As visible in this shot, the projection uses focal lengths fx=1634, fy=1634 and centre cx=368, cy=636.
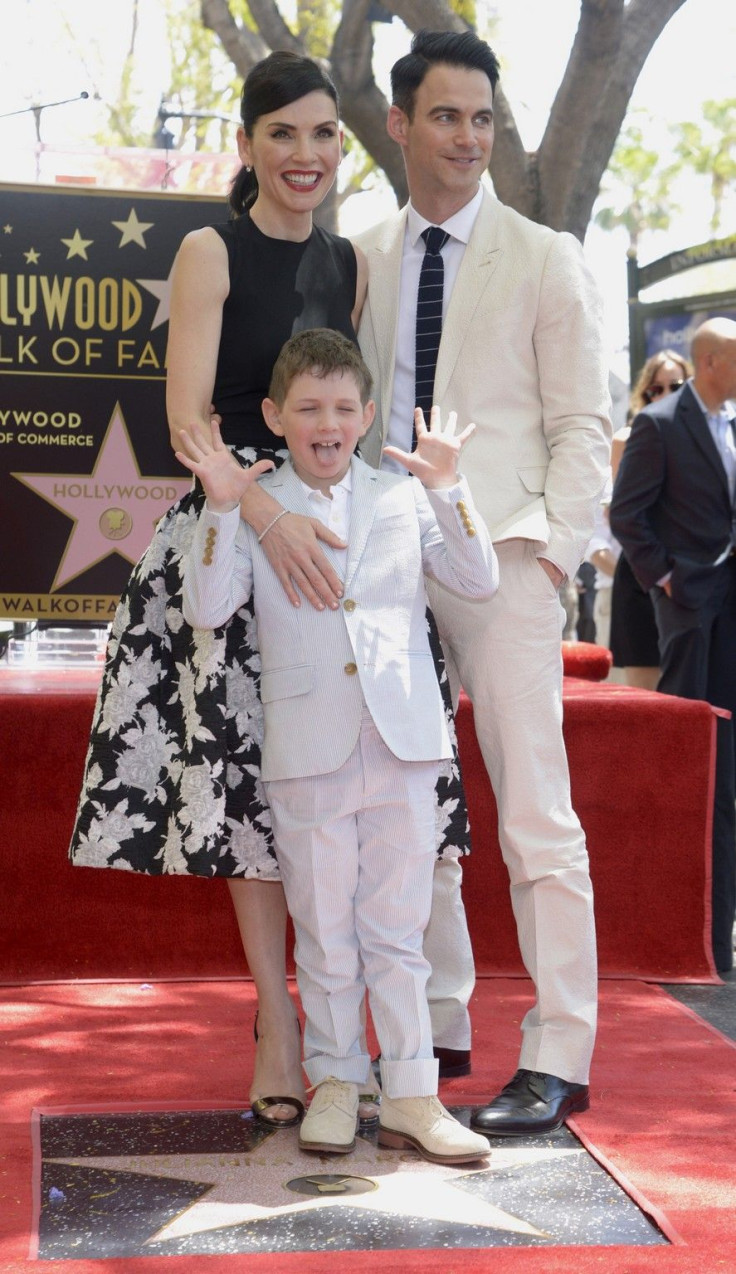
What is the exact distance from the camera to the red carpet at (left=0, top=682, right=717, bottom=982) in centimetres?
467

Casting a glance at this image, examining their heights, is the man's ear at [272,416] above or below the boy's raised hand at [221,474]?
above

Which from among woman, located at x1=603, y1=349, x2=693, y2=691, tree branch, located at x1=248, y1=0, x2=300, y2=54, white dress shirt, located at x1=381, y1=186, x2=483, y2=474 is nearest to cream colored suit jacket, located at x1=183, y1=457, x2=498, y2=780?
white dress shirt, located at x1=381, y1=186, x2=483, y2=474

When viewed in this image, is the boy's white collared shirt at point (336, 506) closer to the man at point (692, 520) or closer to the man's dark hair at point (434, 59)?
the man's dark hair at point (434, 59)

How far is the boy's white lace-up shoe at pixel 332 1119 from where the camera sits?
10.3 ft

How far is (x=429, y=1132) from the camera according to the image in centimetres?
312

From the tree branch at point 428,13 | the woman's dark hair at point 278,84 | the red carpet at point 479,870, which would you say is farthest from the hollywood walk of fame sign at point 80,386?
the tree branch at point 428,13

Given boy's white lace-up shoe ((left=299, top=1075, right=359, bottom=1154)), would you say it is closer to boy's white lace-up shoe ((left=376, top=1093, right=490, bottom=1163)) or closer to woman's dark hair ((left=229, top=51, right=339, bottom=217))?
boy's white lace-up shoe ((left=376, top=1093, right=490, bottom=1163))

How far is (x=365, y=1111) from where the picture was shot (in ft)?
11.1

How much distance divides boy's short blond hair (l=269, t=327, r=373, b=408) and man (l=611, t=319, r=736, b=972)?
3261 millimetres

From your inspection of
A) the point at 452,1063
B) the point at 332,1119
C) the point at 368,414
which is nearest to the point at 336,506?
the point at 368,414

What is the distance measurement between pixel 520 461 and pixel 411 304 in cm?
43

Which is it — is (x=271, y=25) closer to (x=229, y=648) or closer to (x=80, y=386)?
(x=80, y=386)

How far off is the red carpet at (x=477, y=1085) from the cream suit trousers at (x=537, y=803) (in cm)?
Result: 22

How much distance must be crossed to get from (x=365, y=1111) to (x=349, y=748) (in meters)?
0.82
